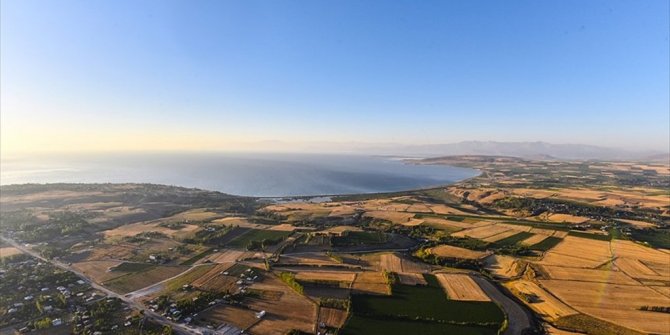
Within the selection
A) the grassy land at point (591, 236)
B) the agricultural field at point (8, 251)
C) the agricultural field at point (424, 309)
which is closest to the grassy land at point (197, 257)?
the agricultural field at point (424, 309)

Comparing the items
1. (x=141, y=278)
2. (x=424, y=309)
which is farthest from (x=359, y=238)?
(x=141, y=278)

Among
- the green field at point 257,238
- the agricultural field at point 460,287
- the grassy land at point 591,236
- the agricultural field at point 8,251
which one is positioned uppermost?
the agricultural field at point 8,251

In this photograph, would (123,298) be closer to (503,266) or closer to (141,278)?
(141,278)

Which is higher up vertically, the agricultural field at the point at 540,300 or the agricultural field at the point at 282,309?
the agricultural field at the point at 282,309

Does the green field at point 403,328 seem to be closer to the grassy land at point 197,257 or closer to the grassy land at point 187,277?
the grassy land at point 187,277

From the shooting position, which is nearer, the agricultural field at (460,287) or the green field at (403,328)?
the green field at (403,328)
